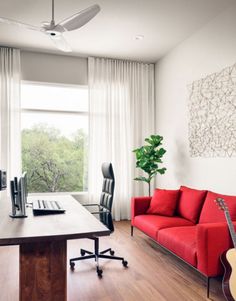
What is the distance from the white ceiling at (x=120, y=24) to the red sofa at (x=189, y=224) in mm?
2356

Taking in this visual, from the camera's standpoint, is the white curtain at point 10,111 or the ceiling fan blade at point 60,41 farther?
the white curtain at point 10,111

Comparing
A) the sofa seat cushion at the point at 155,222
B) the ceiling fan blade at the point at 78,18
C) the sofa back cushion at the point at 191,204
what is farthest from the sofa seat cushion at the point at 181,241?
the ceiling fan blade at the point at 78,18

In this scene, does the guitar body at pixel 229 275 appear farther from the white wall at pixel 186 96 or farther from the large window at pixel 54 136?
the large window at pixel 54 136

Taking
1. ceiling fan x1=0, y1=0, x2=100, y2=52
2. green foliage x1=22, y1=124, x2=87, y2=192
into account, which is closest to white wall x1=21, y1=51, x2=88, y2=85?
green foliage x1=22, y1=124, x2=87, y2=192

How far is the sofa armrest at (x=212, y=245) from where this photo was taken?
264 centimetres

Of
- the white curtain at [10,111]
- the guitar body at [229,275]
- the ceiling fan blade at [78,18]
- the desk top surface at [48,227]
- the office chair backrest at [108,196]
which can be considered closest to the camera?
the desk top surface at [48,227]

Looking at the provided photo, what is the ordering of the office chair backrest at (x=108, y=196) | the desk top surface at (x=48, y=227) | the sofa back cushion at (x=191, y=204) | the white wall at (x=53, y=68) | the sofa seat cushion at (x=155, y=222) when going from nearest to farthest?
the desk top surface at (x=48, y=227) → the office chair backrest at (x=108, y=196) → the sofa seat cushion at (x=155, y=222) → the sofa back cushion at (x=191, y=204) → the white wall at (x=53, y=68)

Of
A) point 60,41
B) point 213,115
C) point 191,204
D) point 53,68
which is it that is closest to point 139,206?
point 191,204

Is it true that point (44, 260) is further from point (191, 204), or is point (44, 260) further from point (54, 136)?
point (54, 136)

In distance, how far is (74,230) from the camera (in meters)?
1.90

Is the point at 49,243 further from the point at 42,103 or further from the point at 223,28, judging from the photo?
the point at 42,103

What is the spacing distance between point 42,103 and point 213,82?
10.1 feet

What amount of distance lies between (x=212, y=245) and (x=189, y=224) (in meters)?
1.11

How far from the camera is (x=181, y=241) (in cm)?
310
